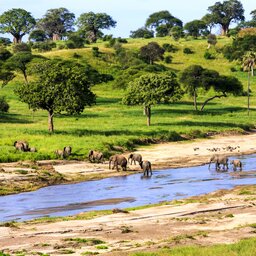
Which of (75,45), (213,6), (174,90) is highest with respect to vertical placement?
(213,6)

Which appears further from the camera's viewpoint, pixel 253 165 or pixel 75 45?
pixel 75 45

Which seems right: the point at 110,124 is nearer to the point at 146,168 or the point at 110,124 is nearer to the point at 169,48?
the point at 146,168

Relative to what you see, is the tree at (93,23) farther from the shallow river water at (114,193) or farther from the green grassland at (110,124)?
the shallow river water at (114,193)

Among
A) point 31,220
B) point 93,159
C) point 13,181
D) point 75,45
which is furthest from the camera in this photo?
point 75,45

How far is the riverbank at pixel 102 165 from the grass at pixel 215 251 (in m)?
19.3

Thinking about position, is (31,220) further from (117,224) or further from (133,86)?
(133,86)

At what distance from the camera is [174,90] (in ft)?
256

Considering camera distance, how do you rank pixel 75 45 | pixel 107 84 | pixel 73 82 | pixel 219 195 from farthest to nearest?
pixel 75 45
pixel 107 84
pixel 73 82
pixel 219 195

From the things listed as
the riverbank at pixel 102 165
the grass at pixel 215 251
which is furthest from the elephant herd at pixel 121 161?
the grass at pixel 215 251

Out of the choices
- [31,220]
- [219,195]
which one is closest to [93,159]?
[219,195]

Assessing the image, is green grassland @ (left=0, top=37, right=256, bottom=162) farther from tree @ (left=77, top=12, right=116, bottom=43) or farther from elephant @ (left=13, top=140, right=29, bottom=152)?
tree @ (left=77, top=12, right=116, bottom=43)

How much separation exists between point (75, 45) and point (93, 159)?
298ft

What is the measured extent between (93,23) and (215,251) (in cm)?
16359

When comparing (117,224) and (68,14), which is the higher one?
(68,14)
